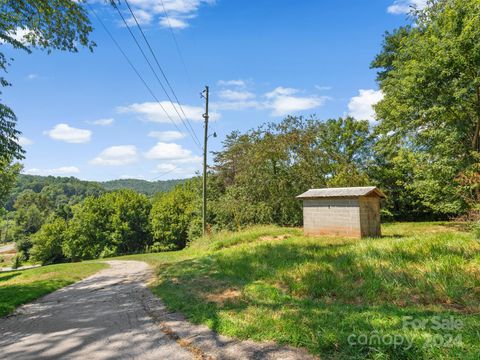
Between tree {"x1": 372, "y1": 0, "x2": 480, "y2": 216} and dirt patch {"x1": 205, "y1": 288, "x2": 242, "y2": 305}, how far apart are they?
15497 mm

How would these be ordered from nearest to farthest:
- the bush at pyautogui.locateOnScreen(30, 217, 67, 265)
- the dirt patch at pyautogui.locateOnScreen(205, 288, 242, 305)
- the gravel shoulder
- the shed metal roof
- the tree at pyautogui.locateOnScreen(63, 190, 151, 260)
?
the gravel shoulder < the dirt patch at pyautogui.locateOnScreen(205, 288, 242, 305) < the shed metal roof < the tree at pyautogui.locateOnScreen(63, 190, 151, 260) < the bush at pyautogui.locateOnScreen(30, 217, 67, 265)

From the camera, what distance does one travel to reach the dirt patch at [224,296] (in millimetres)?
6547

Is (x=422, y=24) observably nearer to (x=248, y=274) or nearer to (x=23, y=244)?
(x=248, y=274)

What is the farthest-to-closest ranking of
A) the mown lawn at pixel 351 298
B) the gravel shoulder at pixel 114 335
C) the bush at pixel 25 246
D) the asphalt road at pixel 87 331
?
the bush at pixel 25 246 < the asphalt road at pixel 87 331 < the gravel shoulder at pixel 114 335 < the mown lawn at pixel 351 298

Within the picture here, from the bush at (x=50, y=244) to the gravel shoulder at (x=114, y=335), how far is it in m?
49.8

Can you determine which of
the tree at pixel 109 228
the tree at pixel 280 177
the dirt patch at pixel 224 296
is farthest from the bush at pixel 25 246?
the dirt patch at pixel 224 296

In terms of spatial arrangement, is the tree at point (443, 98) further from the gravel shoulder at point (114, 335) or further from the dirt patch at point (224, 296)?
the gravel shoulder at point (114, 335)

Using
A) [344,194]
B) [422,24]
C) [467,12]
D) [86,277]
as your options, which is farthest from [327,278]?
[422,24]

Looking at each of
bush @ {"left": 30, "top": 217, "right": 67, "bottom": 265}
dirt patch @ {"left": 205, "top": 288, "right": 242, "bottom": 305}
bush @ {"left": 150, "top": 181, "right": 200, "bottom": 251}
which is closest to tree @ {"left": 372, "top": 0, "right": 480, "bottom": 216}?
dirt patch @ {"left": 205, "top": 288, "right": 242, "bottom": 305}

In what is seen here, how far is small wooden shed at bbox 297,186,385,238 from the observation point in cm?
1479

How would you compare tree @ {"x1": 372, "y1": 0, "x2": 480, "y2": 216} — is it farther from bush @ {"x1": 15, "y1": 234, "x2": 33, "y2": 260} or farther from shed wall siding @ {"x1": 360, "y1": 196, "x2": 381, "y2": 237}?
bush @ {"x1": 15, "y1": 234, "x2": 33, "y2": 260}

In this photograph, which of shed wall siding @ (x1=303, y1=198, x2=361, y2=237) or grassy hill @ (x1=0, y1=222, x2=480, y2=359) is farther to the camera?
shed wall siding @ (x1=303, y1=198, x2=361, y2=237)

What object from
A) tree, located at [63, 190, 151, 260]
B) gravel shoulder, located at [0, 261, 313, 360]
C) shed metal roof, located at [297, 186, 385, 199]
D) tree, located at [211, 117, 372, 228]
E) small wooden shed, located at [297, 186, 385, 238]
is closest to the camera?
gravel shoulder, located at [0, 261, 313, 360]

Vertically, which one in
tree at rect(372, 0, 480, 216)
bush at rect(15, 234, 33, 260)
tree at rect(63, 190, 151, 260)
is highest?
tree at rect(372, 0, 480, 216)
